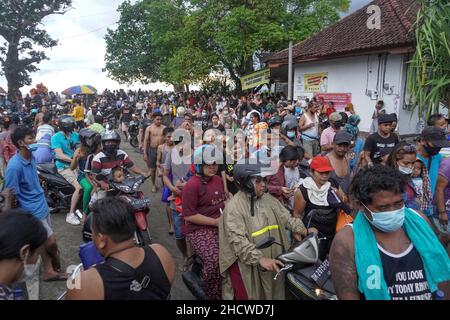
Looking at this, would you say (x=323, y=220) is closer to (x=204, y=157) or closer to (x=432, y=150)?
(x=204, y=157)

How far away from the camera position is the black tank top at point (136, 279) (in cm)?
201

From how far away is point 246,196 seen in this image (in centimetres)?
317

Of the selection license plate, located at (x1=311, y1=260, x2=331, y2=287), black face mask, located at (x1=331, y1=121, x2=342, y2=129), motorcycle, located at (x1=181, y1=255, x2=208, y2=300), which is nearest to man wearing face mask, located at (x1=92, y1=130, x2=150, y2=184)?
motorcycle, located at (x1=181, y1=255, x2=208, y2=300)

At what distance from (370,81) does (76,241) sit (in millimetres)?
13389

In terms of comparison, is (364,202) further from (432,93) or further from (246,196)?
(432,93)

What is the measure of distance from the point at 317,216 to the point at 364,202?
1.31 meters

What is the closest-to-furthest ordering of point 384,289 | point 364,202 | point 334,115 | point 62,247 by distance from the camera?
point 384,289 < point 364,202 < point 62,247 < point 334,115

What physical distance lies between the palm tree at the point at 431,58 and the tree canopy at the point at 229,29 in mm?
16796

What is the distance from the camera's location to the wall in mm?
14188

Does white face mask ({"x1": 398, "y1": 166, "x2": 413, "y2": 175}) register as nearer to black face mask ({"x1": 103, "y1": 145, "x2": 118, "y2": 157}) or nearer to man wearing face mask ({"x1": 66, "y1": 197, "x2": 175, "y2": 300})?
man wearing face mask ({"x1": 66, "y1": 197, "x2": 175, "y2": 300})

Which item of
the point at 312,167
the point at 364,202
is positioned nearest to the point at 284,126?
the point at 312,167

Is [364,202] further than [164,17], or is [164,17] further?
[164,17]

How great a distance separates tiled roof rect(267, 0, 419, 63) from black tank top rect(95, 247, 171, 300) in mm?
12951

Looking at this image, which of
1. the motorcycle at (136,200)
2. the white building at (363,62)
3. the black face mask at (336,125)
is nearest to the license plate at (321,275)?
the motorcycle at (136,200)
